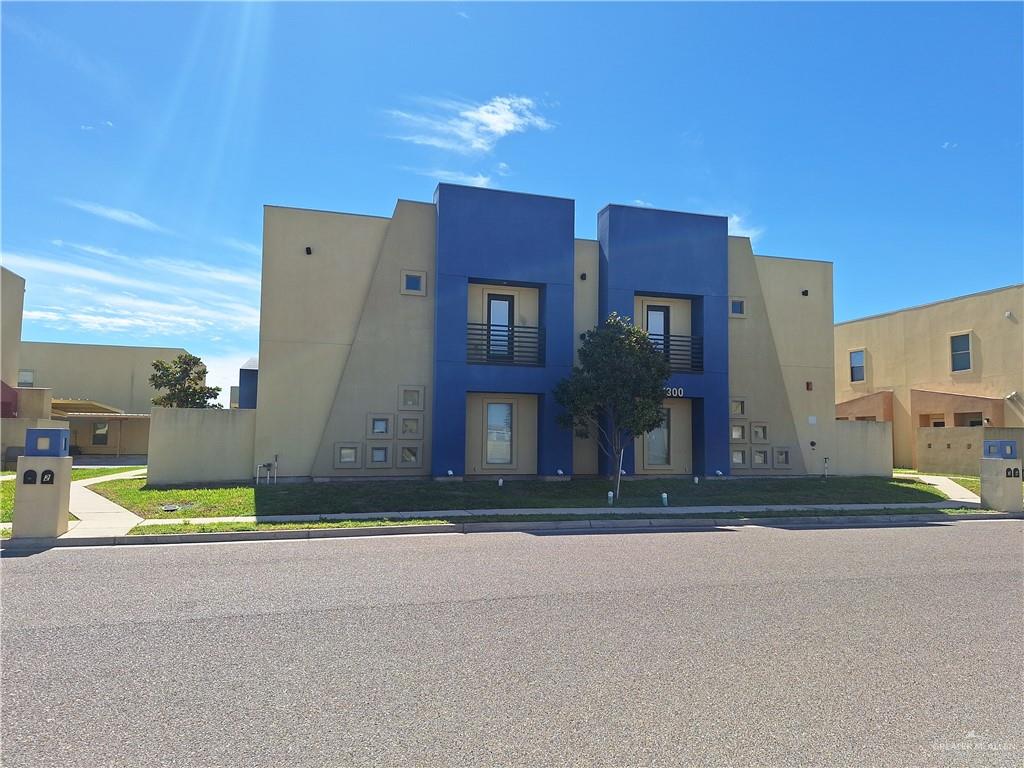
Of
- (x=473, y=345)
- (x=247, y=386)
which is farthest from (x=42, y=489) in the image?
(x=247, y=386)

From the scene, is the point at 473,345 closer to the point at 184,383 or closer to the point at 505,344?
the point at 505,344

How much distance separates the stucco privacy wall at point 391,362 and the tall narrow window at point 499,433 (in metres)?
2.03

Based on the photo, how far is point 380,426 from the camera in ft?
67.1

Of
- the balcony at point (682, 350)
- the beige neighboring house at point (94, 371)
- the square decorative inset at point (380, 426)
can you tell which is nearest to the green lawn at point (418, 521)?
the square decorative inset at point (380, 426)

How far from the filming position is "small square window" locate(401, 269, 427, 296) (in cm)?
2088

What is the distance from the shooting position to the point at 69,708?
4379 millimetres

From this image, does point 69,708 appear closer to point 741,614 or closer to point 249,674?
point 249,674

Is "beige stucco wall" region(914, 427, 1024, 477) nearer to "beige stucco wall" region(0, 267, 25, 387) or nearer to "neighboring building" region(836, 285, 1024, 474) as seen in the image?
"neighboring building" region(836, 285, 1024, 474)

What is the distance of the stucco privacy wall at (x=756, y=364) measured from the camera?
78.6ft

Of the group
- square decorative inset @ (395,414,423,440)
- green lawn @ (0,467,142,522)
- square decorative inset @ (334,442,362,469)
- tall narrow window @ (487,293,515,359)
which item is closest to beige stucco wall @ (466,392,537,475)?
tall narrow window @ (487,293,515,359)

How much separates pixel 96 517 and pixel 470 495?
7.87 m

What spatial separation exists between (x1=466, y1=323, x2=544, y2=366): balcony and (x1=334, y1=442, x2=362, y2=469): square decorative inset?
14.1 feet

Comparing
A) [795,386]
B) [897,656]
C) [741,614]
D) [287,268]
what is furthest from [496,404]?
[897,656]

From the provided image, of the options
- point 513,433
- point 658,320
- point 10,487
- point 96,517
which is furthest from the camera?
point 658,320
